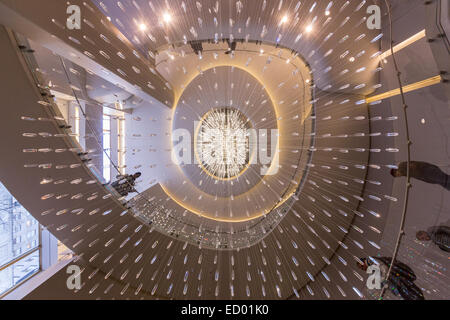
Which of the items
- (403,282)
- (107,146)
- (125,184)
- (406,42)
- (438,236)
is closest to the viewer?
(438,236)

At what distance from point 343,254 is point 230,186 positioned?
11.1 ft

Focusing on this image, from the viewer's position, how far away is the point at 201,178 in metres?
6.05

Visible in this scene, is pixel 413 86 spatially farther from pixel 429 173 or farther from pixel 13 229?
pixel 13 229

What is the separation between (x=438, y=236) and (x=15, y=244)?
28.2 ft

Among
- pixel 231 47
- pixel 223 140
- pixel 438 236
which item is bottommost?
pixel 438 236

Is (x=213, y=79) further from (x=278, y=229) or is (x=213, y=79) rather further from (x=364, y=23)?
(x=278, y=229)

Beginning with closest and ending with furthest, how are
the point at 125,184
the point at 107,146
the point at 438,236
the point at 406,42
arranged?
the point at 438,236
the point at 406,42
the point at 125,184
the point at 107,146

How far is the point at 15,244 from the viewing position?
467 centimetres

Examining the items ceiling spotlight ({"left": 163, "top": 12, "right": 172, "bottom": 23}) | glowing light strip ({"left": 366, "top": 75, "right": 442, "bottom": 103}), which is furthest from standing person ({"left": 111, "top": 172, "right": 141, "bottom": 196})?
glowing light strip ({"left": 366, "top": 75, "right": 442, "bottom": 103})

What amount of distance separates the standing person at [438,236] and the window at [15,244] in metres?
7.82

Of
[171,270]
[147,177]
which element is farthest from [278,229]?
[147,177]

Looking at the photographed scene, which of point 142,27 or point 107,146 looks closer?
point 142,27

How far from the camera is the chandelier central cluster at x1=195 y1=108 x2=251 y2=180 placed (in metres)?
5.61

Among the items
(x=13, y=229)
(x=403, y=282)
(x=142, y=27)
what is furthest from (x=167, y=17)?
(x=403, y=282)
